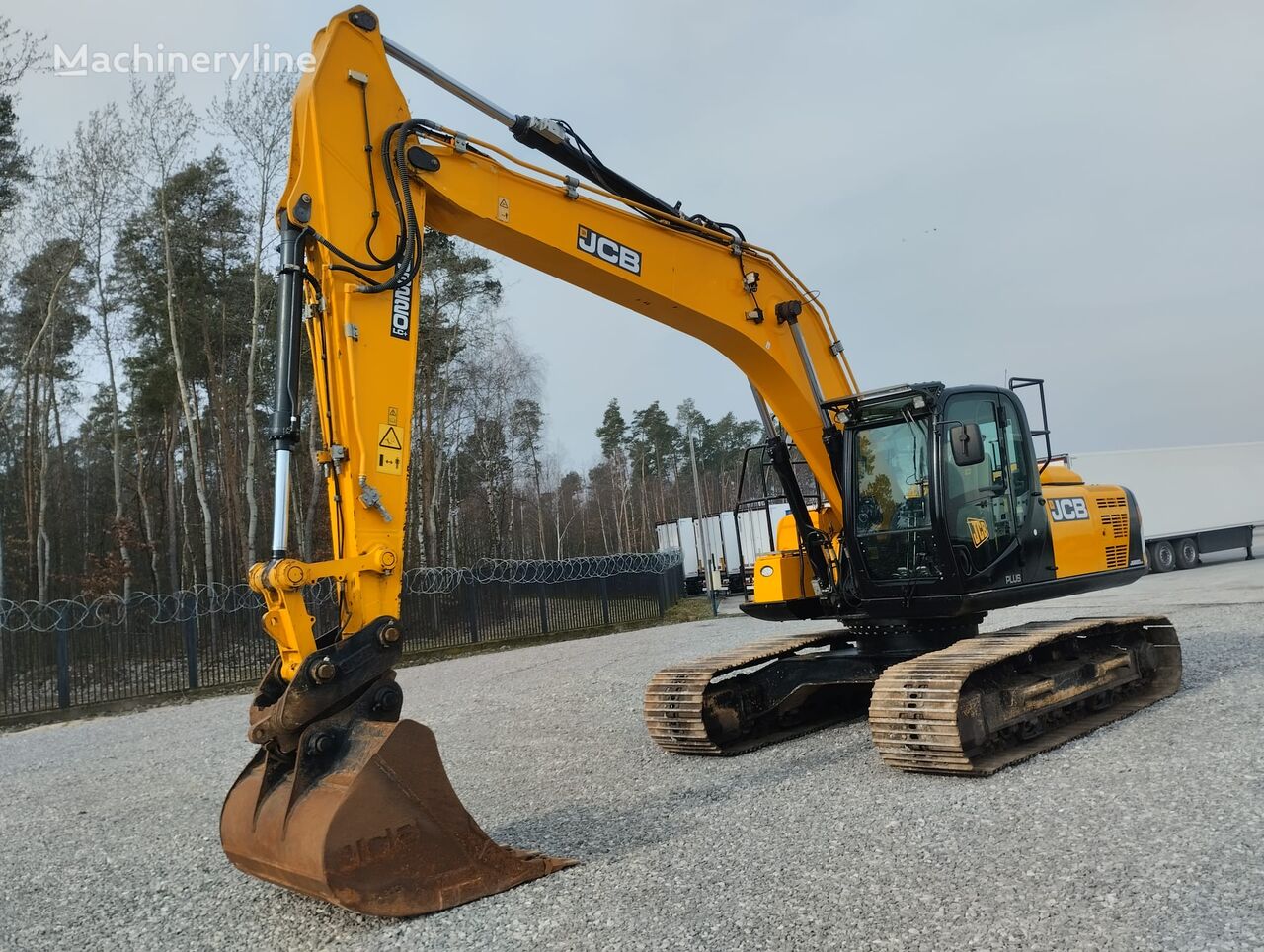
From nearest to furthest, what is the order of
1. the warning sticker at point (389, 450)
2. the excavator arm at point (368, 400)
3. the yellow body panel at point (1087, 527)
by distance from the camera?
the excavator arm at point (368, 400), the warning sticker at point (389, 450), the yellow body panel at point (1087, 527)

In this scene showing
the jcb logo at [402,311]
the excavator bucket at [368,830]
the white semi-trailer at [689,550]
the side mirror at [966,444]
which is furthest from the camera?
the white semi-trailer at [689,550]

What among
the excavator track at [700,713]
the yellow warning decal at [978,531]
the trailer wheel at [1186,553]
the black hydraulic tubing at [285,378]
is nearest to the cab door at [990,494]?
the yellow warning decal at [978,531]

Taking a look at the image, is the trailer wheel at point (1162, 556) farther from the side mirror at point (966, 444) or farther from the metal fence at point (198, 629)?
the side mirror at point (966, 444)

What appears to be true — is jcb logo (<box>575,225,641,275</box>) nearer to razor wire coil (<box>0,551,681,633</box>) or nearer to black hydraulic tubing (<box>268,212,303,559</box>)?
black hydraulic tubing (<box>268,212,303,559</box>)

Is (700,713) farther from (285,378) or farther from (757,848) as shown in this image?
(285,378)

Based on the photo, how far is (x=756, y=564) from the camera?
8.11 meters

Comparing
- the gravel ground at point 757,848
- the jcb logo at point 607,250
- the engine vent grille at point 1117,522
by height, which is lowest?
the gravel ground at point 757,848

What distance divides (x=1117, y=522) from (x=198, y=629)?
43.6 ft

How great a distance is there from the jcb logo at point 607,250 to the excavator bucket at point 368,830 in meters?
3.14

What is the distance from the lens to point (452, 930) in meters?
3.86

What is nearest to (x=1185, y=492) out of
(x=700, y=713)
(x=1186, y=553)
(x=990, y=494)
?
(x=1186, y=553)

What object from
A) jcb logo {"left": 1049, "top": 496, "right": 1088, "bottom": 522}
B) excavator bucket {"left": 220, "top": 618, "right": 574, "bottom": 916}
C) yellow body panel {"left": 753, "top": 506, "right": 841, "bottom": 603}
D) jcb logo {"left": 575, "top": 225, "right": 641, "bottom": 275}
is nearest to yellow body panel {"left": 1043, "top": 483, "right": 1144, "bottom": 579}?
jcb logo {"left": 1049, "top": 496, "right": 1088, "bottom": 522}

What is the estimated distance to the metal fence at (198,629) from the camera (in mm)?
13695

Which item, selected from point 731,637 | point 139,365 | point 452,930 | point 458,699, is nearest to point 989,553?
point 452,930
